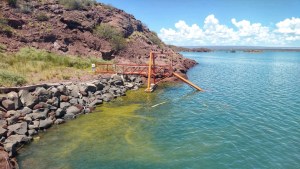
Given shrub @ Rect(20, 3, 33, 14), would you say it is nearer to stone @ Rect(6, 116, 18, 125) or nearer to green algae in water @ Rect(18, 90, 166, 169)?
green algae in water @ Rect(18, 90, 166, 169)

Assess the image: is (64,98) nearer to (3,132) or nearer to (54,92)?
(54,92)

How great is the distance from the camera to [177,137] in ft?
71.6

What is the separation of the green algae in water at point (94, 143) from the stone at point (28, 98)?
11.3ft

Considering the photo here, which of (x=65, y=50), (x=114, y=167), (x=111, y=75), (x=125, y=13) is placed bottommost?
(x=114, y=167)

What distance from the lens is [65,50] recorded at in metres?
52.7

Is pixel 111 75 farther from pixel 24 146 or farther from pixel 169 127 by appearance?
pixel 24 146

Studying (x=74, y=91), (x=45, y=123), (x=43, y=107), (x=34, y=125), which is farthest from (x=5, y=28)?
(x=34, y=125)

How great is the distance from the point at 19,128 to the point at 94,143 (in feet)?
19.2

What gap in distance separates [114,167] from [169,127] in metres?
8.15

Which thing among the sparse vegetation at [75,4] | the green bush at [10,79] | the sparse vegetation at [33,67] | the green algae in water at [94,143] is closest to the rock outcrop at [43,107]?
the green algae in water at [94,143]

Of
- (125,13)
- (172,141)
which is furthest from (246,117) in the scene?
(125,13)

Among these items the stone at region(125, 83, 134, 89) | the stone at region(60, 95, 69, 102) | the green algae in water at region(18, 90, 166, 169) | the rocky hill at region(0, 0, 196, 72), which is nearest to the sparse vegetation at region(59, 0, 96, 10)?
the rocky hill at region(0, 0, 196, 72)

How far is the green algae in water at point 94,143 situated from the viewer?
58.9 feet

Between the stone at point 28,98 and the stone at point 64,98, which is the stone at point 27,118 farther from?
the stone at point 64,98
